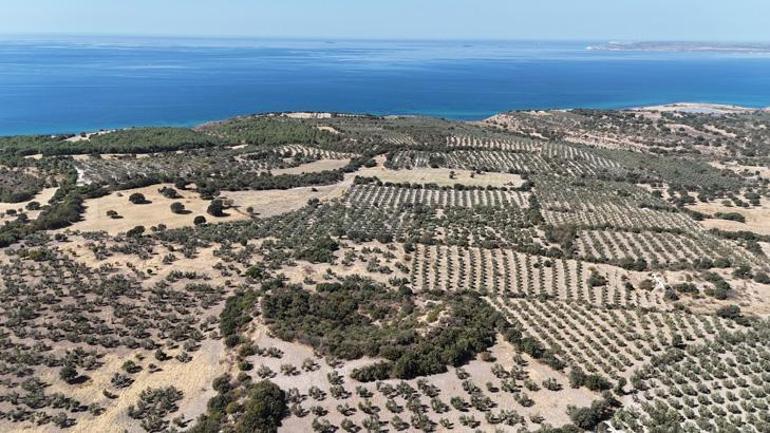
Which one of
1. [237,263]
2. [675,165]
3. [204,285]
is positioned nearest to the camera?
[204,285]

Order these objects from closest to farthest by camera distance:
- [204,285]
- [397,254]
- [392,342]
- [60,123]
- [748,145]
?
[392,342]
[204,285]
[397,254]
[748,145]
[60,123]

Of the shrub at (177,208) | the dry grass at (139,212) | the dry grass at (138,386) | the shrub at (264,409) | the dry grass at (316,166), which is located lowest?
the dry grass at (316,166)

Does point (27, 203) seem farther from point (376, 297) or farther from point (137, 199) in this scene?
point (376, 297)

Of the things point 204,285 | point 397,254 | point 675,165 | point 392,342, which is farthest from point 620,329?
point 675,165

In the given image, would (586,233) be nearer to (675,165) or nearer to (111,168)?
(675,165)

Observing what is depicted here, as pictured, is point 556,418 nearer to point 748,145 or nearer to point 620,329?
point 620,329

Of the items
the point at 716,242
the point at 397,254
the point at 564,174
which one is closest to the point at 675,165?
the point at 564,174

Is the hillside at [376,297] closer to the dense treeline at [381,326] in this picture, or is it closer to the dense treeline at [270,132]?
the dense treeline at [381,326]

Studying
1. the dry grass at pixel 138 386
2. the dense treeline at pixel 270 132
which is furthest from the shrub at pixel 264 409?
the dense treeline at pixel 270 132

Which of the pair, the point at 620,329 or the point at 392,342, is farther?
the point at 620,329
